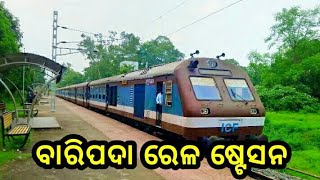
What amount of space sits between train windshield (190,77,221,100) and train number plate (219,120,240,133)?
2.60 ft

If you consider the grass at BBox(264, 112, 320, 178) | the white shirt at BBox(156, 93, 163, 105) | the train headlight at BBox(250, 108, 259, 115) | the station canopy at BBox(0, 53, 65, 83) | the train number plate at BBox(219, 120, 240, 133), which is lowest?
the grass at BBox(264, 112, 320, 178)

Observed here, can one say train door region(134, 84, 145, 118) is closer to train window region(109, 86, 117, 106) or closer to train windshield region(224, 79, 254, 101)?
train windshield region(224, 79, 254, 101)

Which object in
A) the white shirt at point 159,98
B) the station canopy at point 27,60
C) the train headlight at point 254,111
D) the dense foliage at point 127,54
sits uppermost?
the dense foliage at point 127,54

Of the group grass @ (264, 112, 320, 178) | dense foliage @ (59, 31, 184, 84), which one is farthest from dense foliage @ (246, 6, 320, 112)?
dense foliage @ (59, 31, 184, 84)

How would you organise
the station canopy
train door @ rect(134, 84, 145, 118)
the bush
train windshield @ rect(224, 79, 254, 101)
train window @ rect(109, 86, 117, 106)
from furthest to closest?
1. the bush
2. train window @ rect(109, 86, 117, 106)
3. train door @ rect(134, 84, 145, 118)
4. the station canopy
5. train windshield @ rect(224, 79, 254, 101)

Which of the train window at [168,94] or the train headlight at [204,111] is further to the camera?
the train window at [168,94]

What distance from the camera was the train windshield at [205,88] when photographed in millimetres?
11555

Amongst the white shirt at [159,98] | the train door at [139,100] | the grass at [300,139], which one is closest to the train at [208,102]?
the white shirt at [159,98]

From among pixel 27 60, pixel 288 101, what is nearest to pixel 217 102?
pixel 27 60

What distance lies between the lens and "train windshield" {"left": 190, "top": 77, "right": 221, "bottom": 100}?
11.6 m

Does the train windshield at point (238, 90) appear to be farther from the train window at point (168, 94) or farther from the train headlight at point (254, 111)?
the train window at point (168, 94)

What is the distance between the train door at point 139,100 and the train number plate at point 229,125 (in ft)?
17.8

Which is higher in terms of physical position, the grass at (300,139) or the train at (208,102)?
the train at (208,102)

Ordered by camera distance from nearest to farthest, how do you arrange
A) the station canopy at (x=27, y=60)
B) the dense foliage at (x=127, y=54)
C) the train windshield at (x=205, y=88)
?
the train windshield at (x=205, y=88), the station canopy at (x=27, y=60), the dense foliage at (x=127, y=54)
